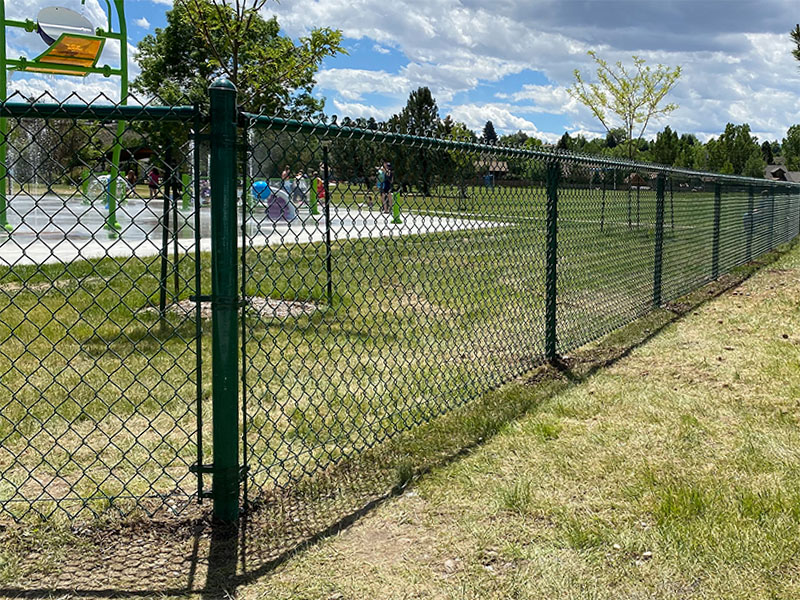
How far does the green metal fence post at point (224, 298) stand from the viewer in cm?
263

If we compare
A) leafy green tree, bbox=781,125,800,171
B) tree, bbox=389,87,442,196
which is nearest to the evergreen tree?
tree, bbox=389,87,442,196

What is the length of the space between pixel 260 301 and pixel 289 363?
3673mm

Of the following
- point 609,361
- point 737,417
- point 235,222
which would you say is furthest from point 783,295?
point 235,222

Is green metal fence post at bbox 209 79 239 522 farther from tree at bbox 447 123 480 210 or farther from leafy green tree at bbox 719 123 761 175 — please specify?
leafy green tree at bbox 719 123 761 175

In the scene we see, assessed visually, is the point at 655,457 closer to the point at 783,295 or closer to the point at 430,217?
the point at 430,217

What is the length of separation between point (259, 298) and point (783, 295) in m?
6.42

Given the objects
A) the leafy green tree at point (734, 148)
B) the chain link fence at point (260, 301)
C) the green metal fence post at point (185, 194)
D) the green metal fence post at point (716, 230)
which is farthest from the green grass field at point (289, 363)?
the leafy green tree at point (734, 148)

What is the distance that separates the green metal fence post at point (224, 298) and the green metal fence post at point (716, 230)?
28.6ft

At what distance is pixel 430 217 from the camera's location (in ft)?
13.6

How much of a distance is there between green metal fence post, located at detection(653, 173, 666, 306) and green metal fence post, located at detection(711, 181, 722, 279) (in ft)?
8.31

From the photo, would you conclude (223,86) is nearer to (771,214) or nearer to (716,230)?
(716,230)

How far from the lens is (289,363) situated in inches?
151

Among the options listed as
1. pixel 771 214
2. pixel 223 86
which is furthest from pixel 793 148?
pixel 223 86

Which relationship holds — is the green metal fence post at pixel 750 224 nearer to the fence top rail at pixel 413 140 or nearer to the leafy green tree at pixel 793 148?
the fence top rail at pixel 413 140
